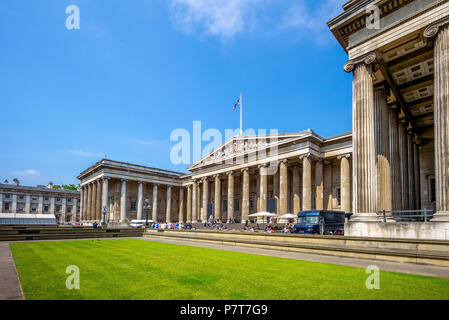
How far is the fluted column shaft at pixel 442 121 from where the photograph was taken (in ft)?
44.2

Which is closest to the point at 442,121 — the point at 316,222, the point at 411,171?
the point at 411,171

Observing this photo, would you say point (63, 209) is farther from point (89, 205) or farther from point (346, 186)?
point (346, 186)

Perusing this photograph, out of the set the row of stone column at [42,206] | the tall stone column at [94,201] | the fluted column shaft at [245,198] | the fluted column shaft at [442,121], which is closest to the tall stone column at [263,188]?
the fluted column shaft at [245,198]

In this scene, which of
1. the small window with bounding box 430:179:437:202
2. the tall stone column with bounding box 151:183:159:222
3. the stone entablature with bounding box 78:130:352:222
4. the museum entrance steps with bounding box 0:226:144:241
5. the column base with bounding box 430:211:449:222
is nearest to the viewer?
the column base with bounding box 430:211:449:222

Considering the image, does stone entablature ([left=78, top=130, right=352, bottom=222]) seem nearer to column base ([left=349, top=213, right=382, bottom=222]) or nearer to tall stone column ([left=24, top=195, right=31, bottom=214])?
column base ([left=349, top=213, right=382, bottom=222])

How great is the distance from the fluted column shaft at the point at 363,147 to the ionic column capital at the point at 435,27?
353 centimetres

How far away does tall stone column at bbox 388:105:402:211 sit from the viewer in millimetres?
20797

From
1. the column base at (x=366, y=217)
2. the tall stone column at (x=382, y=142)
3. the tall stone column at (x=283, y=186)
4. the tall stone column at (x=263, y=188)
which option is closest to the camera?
the column base at (x=366, y=217)

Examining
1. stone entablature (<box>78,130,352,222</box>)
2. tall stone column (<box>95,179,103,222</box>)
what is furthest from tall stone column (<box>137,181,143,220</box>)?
tall stone column (<box>95,179,103,222</box>)

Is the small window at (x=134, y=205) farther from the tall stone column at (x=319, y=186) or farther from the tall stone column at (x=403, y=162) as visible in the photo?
the tall stone column at (x=403, y=162)

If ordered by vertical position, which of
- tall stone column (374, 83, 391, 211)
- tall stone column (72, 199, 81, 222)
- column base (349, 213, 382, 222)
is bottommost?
tall stone column (72, 199, 81, 222)

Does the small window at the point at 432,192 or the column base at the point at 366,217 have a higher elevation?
the small window at the point at 432,192

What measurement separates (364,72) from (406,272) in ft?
43.1

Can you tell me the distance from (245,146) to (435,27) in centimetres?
3497
